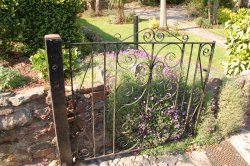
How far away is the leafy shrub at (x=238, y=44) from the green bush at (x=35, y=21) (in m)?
2.73

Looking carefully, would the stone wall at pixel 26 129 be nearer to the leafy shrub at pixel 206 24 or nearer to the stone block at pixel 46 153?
the stone block at pixel 46 153

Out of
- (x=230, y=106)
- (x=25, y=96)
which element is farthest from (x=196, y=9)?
(x=25, y=96)

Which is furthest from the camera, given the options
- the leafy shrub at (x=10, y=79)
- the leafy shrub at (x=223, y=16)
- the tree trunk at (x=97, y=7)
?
the tree trunk at (x=97, y=7)

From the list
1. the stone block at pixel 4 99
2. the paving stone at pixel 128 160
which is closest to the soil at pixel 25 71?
the stone block at pixel 4 99

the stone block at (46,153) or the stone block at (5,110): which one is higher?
the stone block at (5,110)

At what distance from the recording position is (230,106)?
336 cm

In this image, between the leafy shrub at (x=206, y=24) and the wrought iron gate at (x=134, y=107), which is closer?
the wrought iron gate at (x=134, y=107)

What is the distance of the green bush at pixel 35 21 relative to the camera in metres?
3.42

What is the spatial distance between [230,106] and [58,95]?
2282 mm

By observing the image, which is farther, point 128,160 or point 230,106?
point 230,106

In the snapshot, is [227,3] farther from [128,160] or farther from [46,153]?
[46,153]

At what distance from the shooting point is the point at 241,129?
3867 mm

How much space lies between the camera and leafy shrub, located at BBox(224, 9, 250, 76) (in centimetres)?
421

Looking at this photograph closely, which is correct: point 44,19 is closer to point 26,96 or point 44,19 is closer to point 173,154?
point 26,96
